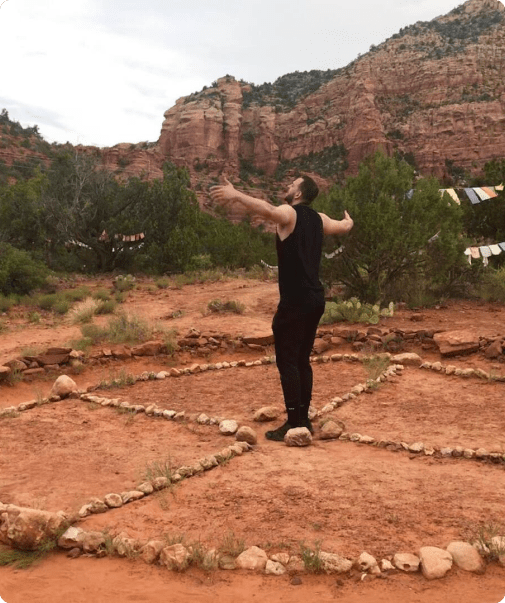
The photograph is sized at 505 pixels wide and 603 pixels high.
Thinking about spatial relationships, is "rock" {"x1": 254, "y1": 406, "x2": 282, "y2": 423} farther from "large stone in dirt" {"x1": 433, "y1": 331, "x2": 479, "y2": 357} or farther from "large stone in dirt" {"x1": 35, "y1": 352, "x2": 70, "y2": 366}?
"large stone in dirt" {"x1": 35, "y1": 352, "x2": 70, "y2": 366}

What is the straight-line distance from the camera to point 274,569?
8.23 ft

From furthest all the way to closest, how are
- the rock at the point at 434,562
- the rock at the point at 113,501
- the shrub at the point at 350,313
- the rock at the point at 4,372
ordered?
1. the shrub at the point at 350,313
2. the rock at the point at 4,372
3. the rock at the point at 113,501
4. the rock at the point at 434,562

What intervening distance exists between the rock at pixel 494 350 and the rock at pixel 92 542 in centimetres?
602

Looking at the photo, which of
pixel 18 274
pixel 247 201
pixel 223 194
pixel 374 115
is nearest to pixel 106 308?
pixel 18 274

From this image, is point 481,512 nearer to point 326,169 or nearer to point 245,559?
point 245,559

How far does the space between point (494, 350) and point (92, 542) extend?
610 centimetres

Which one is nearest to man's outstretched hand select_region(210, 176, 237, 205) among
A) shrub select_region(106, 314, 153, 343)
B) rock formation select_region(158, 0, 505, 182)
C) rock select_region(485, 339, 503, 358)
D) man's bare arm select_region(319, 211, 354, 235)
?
man's bare arm select_region(319, 211, 354, 235)

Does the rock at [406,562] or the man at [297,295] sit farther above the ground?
the man at [297,295]

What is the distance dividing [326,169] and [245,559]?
54.0 m

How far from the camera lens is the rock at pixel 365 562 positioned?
8.23 feet

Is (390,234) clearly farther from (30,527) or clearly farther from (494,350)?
(30,527)

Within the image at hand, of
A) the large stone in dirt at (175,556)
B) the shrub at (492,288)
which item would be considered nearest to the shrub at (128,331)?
the large stone in dirt at (175,556)

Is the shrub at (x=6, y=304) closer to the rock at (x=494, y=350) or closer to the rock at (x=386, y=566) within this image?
the rock at (x=494, y=350)

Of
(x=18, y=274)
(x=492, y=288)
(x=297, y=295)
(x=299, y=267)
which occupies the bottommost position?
(x=18, y=274)
